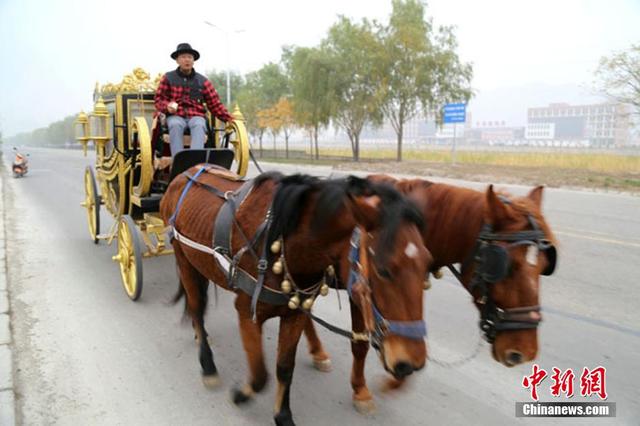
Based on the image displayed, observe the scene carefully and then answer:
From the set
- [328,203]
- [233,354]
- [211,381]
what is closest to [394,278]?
[328,203]

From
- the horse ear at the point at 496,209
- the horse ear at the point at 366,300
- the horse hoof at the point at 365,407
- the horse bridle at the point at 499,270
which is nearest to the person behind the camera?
the horse ear at the point at 366,300

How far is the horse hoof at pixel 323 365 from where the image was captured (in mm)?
3438

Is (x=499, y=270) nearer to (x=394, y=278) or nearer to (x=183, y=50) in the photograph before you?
(x=394, y=278)

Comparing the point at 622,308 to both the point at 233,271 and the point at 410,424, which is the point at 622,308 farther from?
the point at 233,271

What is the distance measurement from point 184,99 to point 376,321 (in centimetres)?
414

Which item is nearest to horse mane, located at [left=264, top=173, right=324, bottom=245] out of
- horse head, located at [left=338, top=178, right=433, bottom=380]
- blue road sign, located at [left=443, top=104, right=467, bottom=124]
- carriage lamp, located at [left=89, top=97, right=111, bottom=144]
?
horse head, located at [left=338, top=178, right=433, bottom=380]

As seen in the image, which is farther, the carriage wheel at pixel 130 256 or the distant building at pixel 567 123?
the distant building at pixel 567 123

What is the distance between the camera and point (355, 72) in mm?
27031

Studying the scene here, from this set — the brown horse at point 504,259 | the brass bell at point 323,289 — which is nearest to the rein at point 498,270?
the brown horse at point 504,259

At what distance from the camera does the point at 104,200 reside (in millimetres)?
6855

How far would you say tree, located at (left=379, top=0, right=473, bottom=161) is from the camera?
24656mm

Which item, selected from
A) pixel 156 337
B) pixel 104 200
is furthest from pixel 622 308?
pixel 104 200

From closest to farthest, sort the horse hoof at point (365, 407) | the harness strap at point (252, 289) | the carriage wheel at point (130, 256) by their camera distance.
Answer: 1. the harness strap at point (252, 289)
2. the horse hoof at point (365, 407)
3. the carriage wheel at point (130, 256)

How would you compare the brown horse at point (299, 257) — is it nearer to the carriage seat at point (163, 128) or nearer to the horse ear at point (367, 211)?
the horse ear at point (367, 211)
